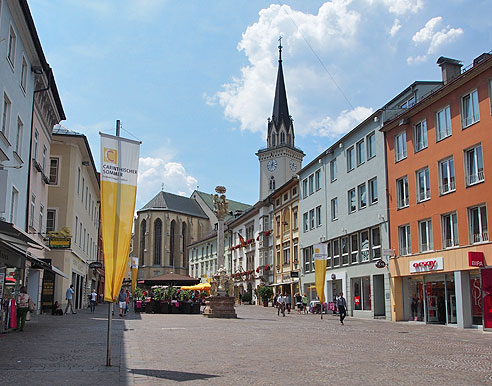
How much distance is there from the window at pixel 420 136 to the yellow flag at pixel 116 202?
68.3ft

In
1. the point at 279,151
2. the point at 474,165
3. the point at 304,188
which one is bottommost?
the point at 474,165

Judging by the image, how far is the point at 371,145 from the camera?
1377 inches

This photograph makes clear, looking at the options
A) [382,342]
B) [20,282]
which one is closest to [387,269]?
[382,342]

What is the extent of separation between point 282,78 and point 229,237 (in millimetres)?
30059

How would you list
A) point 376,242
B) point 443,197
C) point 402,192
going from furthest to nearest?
point 376,242
point 402,192
point 443,197

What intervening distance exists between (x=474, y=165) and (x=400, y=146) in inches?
274

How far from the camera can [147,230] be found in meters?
105

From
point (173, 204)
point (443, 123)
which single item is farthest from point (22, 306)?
point (173, 204)

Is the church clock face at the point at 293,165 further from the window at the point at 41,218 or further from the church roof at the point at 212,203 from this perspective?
the window at the point at 41,218

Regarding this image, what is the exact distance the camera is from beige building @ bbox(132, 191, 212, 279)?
4050 inches

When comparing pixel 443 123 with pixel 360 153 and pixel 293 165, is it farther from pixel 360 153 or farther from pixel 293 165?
pixel 293 165

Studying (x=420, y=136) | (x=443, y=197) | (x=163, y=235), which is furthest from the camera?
(x=163, y=235)

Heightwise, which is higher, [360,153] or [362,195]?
[360,153]

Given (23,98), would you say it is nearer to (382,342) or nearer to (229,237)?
(382,342)
